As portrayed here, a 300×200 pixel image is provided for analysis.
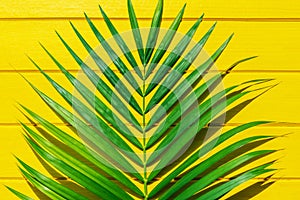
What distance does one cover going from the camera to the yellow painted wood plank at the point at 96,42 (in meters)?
1.55

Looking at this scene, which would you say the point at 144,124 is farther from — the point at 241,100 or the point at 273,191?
the point at 273,191

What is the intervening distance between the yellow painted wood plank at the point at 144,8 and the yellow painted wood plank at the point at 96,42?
0.02 m

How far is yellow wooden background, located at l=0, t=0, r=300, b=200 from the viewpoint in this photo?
1.55 meters

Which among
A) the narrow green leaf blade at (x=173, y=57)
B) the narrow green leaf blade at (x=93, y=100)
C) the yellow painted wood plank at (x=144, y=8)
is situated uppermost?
the yellow painted wood plank at (x=144, y=8)

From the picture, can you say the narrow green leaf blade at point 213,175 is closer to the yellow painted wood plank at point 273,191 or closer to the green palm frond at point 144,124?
the green palm frond at point 144,124

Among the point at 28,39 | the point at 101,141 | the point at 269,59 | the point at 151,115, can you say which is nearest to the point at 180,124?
the point at 151,115

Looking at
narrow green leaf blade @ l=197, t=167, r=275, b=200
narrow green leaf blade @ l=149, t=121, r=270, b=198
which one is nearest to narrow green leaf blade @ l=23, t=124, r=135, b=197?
narrow green leaf blade @ l=149, t=121, r=270, b=198

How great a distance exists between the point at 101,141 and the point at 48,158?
139mm

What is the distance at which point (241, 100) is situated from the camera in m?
1.56

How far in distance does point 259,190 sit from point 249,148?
4.6 inches

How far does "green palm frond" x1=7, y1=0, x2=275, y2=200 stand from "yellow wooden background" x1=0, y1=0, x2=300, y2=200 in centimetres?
3

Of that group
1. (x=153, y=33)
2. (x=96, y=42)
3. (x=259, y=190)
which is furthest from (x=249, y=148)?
(x=96, y=42)

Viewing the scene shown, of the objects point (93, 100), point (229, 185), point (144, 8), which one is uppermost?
point (144, 8)

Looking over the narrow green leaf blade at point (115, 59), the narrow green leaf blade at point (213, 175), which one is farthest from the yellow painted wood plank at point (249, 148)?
the narrow green leaf blade at point (115, 59)
